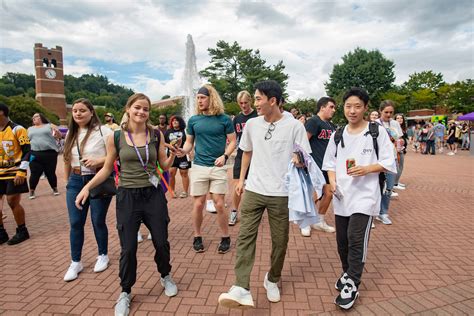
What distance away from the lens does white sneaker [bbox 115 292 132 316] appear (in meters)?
2.52

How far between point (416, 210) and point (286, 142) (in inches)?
179

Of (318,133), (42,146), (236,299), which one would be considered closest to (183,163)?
(318,133)

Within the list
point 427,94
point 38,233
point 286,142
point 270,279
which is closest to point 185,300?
point 270,279

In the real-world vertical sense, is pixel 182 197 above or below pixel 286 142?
below

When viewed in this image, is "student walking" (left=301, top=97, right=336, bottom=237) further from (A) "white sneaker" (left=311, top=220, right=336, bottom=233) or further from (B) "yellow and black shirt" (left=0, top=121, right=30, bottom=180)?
(B) "yellow and black shirt" (left=0, top=121, right=30, bottom=180)

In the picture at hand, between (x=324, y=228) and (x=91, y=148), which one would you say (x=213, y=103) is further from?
(x=324, y=228)

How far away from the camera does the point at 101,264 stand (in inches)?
135

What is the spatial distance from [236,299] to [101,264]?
1.94 m

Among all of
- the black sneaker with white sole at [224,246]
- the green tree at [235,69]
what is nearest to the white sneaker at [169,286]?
the black sneaker with white sole at [224,246]

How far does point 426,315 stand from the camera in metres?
2.51

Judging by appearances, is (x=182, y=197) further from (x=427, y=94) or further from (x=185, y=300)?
(x=427, y=94)

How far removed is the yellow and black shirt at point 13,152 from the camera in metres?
4.14

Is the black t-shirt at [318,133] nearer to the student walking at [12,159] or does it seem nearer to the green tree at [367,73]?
the student walking at [12,159]

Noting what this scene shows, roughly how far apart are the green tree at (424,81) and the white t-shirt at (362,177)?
5588 cm
